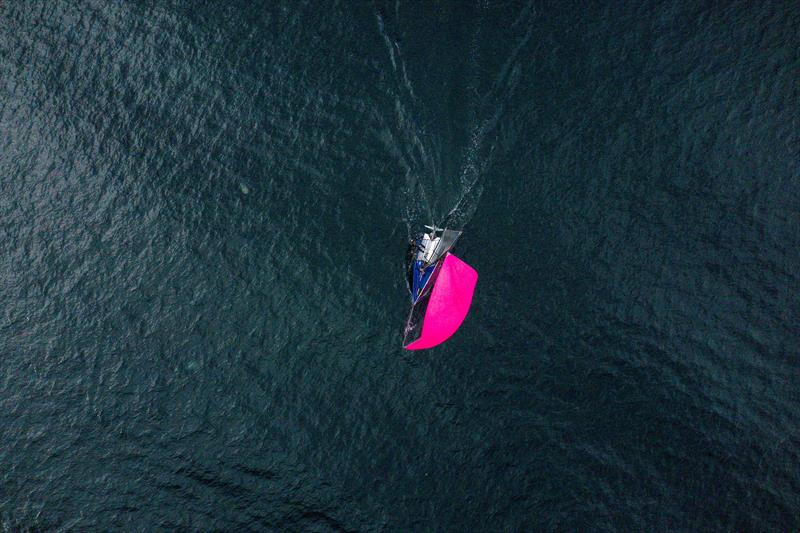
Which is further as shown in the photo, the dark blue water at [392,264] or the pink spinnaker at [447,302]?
the pink spinnaker at [447,302]

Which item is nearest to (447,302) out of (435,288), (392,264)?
(435,288)

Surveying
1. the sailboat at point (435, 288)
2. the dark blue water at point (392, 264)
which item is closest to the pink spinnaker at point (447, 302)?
the sailboat at point (435, 288)

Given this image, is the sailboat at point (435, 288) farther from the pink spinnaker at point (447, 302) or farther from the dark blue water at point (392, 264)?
the dark blue water at point (392, 264)

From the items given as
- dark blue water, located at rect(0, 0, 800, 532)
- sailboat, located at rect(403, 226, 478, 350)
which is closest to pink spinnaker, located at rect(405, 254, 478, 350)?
sailboat, located at rect(403, 226, 478, 350)

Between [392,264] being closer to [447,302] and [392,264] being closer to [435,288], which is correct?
[435,288]

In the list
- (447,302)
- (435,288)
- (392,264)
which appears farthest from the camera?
(392,264)

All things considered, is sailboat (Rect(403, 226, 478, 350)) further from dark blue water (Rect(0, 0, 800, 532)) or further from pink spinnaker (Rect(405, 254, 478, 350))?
dark blue water (Rect(0, 0, 800, 532))
